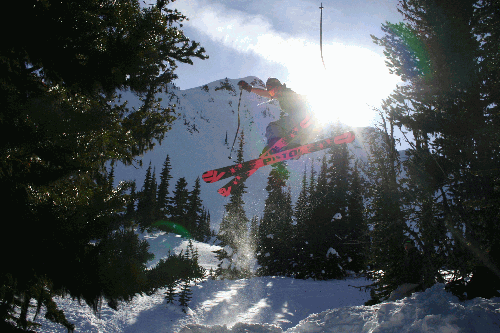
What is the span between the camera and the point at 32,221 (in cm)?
255

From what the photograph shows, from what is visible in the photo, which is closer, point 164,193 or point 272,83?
point 272,83

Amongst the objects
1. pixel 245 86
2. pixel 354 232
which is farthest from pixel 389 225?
pixel 354 232

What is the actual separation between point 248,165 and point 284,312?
6239 mm

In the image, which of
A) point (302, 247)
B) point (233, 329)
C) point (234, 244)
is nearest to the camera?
point (233, 329)

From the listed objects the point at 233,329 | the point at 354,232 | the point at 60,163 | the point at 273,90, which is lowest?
the point at 354,232

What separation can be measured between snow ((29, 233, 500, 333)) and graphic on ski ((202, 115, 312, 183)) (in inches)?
200

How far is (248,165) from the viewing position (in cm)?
1193

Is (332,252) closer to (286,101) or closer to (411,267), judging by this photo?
(411,267)

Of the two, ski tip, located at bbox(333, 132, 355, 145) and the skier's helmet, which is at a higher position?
the skier's helmet

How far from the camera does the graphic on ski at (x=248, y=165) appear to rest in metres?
9.66

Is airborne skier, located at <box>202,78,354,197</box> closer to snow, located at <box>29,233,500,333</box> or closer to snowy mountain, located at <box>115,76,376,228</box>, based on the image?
snow, located at <box>29,233,500,333</box>

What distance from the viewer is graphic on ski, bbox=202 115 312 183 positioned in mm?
9655

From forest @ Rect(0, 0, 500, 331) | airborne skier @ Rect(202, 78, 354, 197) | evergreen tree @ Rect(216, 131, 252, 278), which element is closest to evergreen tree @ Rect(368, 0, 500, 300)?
forest @ Rect(0, 0, 500, 331)

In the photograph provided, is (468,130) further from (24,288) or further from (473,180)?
(24,288)
